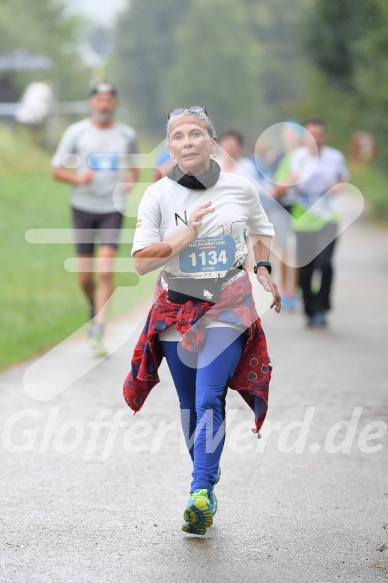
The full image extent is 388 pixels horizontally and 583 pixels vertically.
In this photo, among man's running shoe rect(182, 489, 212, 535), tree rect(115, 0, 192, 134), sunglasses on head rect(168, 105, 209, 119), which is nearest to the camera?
man's running shoe rect(182, 489, 212, 535)

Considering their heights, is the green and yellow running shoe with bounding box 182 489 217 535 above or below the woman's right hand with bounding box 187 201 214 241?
below

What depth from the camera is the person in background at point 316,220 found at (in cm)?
1290

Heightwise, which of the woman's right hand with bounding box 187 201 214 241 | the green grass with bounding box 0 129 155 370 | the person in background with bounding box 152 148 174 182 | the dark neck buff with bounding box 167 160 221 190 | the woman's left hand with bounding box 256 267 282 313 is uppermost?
the person in background with bounding box 152 148 174 182

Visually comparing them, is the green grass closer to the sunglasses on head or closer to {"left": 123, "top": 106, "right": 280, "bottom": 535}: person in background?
{"left": 123, "top": 106, "right": 280, "bottom": 535}: person in background

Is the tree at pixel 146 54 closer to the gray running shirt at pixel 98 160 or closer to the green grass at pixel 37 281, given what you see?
the green grass at pixel 37 281

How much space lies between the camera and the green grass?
11852 millimetres

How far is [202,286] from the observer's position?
18.4 ft

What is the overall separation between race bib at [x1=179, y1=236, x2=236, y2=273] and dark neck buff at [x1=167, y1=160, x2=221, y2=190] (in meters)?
0.23

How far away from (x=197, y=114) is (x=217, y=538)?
1796 mm

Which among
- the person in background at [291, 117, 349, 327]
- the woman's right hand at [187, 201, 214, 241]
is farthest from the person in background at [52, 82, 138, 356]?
the woman's right hand at [187, 201, 214, 241]

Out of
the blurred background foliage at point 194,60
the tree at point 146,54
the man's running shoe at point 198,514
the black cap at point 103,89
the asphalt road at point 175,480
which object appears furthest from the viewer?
the tree at point 146,54

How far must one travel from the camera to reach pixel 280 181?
44.4ft

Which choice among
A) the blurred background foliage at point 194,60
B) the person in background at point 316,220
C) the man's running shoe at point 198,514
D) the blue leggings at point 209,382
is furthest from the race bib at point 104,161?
the blurred background foliage at point 194,60

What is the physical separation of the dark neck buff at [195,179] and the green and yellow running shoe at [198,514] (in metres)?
1.29
